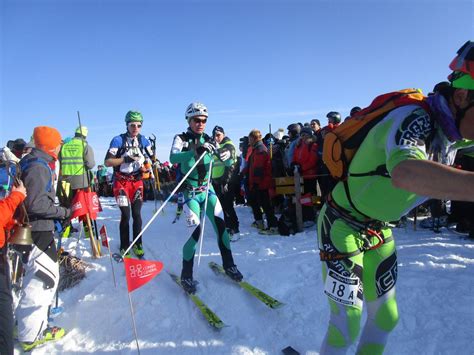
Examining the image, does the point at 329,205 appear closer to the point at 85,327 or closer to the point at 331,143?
the point at 331,143

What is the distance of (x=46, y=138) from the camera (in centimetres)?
385

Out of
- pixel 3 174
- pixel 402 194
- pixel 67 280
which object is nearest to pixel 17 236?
pixel 3 174

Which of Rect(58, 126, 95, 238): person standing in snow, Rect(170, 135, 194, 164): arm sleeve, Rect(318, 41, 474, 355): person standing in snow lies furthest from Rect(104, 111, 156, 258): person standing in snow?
Rect(318, 41, 474, 355): person standing in snow

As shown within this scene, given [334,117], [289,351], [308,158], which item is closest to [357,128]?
[289,351]

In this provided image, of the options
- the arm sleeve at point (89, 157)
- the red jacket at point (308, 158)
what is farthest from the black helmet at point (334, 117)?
the arm sleeve at point (89, 157)

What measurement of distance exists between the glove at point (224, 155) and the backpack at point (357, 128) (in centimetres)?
279

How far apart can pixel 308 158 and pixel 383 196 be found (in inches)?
258

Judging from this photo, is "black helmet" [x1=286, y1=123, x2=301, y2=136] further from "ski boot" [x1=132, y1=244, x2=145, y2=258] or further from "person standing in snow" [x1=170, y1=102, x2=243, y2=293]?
"ski boot" [x1=132, y1=244, x2=145, y2=258]

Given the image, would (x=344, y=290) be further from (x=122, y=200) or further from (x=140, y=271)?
(x=122, y=200)

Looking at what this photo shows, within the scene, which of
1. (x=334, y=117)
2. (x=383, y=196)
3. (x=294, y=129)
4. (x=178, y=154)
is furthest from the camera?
(x=294, y=129)

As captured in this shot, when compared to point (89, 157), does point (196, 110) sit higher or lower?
higher

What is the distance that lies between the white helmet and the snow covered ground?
9.08 feet

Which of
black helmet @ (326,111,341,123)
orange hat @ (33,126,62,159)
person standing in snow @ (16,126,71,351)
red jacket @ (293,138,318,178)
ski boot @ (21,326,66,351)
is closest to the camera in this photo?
person standing in snow @ (16,126,71,351)

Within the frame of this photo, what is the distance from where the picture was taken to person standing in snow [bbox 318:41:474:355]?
1.46 metres
